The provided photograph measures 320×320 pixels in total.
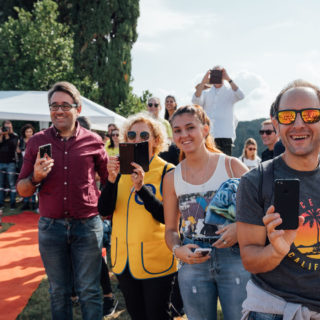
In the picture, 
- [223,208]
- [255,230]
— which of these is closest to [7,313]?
[223,208]

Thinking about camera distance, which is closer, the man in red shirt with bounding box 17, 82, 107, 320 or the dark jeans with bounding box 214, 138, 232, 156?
the man in red shirt with bounding box 17, 82, 107, 320

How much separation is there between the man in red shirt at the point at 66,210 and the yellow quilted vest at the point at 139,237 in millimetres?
304

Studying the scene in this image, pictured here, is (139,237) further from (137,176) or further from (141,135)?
(141,135)

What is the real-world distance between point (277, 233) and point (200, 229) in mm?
925

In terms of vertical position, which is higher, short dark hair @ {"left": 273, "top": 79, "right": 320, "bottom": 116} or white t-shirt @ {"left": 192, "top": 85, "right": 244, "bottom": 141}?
white t-shirt @ {"left": 192, "top": 85, "right": 244, "bottom": 141}

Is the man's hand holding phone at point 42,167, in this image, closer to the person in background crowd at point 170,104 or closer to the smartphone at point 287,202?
the smartphone at point 287,202

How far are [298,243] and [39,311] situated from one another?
3.53 metres

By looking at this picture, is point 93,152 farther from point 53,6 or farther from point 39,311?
point 53,6

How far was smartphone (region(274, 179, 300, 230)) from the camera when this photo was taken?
1255mm

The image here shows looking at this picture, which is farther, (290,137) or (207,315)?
(207,315)

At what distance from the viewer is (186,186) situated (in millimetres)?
2236

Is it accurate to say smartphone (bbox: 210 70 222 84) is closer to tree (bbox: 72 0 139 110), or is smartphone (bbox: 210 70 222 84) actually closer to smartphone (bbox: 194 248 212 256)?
smartphone (bbox: 194 248 212 256)

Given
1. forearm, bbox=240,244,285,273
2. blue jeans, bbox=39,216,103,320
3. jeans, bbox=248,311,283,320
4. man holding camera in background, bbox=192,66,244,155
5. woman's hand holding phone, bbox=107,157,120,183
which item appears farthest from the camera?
man holding camera in background, bbox=192,66,244,155

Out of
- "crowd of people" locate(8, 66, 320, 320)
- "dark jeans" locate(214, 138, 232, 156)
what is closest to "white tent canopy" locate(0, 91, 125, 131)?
"dark jeans" locate(214, 138, 232, 156)
